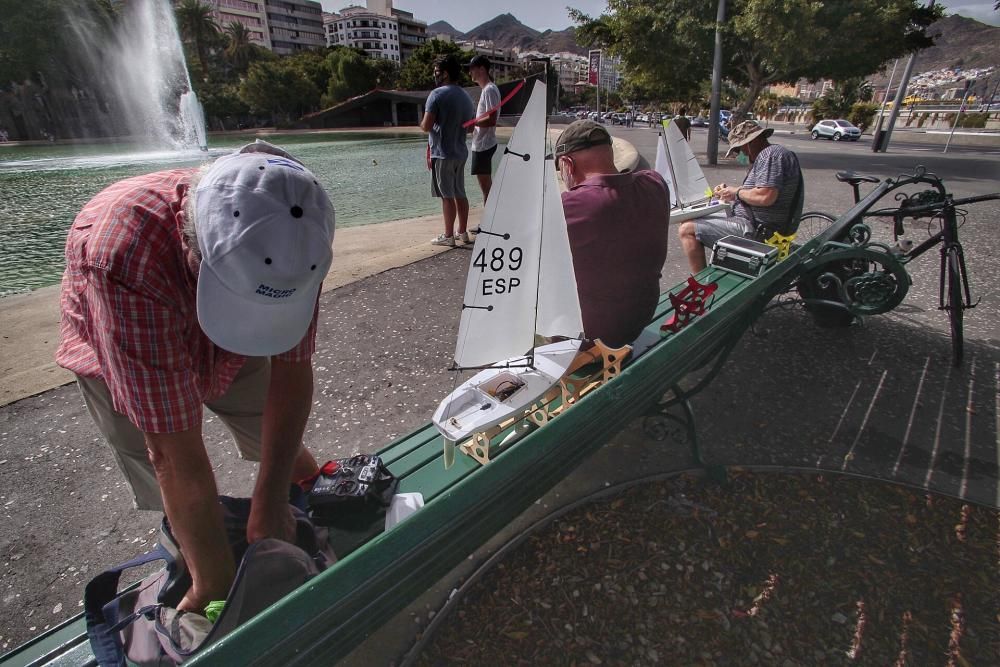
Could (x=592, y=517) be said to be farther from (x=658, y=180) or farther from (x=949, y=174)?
(x=949, y=174)

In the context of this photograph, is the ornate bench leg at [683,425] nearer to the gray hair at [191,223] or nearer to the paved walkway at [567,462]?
the paved walkway at [567,462]

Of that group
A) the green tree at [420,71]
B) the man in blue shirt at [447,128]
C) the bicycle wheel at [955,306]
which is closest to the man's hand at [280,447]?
the bicycle wheel at [955,306]

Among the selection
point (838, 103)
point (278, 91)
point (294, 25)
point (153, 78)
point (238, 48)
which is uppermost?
point (294, 25)

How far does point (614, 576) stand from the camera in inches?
76.9

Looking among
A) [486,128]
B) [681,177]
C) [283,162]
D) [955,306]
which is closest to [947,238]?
[955,306]

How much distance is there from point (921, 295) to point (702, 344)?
402 cm

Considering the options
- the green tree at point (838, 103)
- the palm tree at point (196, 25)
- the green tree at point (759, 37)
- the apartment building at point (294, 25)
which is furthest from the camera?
the apartment building at point (294, 25)

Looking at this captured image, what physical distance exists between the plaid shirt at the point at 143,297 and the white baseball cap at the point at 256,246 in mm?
130

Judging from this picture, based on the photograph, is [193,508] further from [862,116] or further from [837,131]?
[862,116]

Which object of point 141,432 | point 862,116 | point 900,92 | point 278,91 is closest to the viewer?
point 141,432

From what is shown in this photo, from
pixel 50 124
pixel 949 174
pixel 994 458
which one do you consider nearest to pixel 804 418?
pixel 994 458

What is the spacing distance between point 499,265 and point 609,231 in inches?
27.7

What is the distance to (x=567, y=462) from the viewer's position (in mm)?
1762

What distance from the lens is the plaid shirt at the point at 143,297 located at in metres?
1.10
